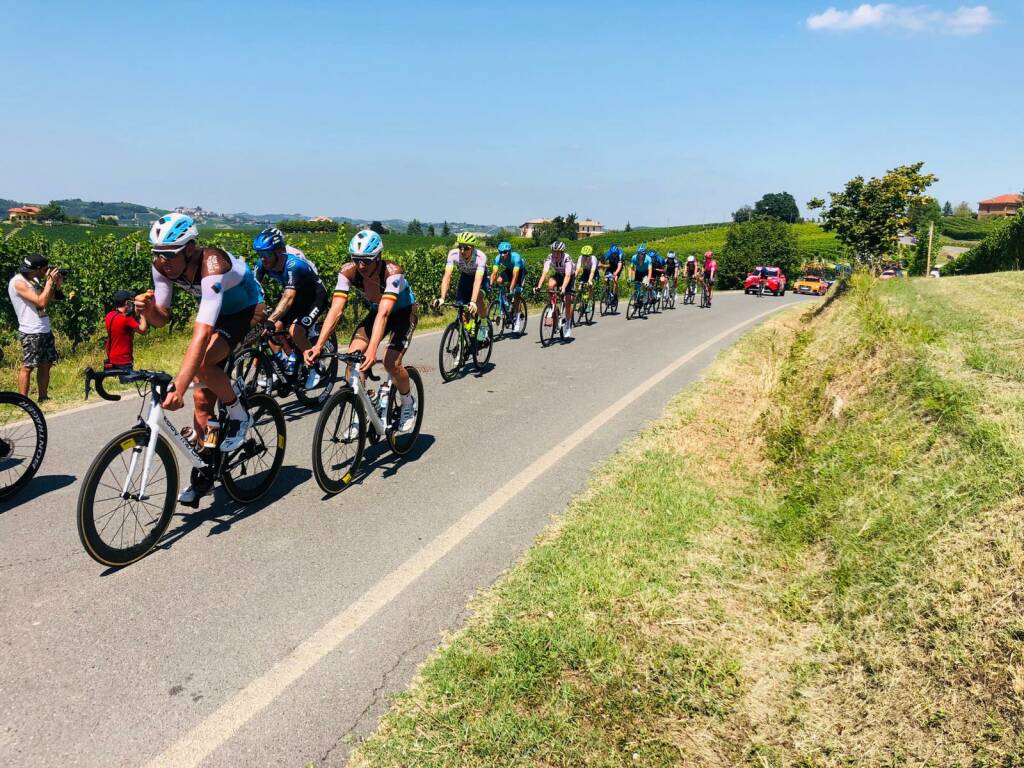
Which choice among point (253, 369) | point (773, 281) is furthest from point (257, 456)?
point (773, 281)

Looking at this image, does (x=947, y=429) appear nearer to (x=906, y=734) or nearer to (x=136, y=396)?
(x=906, y=734)

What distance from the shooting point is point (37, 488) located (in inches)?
209

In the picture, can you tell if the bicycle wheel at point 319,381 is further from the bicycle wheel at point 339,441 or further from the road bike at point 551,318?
the road bike at point 551,318

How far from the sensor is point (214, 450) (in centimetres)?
478

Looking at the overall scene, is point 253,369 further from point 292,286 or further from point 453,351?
point 453,351

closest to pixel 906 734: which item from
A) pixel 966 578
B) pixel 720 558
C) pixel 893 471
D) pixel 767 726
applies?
pixel 767 726

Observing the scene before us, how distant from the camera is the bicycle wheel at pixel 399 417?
6.19m

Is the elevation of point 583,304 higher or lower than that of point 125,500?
higher

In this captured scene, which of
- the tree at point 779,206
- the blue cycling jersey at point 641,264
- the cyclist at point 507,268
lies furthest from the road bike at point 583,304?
the tree at point 779,206

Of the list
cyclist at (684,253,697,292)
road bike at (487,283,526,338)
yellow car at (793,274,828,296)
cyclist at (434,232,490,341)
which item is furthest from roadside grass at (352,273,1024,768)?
yellow car at (793,274,828,296)

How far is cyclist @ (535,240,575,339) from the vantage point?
14062 mm

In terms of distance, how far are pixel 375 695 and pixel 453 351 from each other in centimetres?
736

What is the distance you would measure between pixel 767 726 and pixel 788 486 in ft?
9.39

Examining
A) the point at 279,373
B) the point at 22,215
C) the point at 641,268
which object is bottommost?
the point at 279,373
